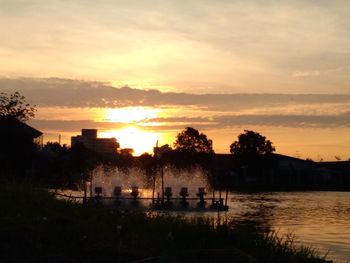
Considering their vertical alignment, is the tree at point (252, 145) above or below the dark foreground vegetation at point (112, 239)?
above

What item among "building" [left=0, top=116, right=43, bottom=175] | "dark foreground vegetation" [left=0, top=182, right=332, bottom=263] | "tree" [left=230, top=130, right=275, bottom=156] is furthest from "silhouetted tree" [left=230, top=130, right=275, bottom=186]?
"dark foreground vegetation" [left=0, top=182, right=332, bottom=263]

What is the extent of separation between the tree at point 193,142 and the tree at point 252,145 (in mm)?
7798

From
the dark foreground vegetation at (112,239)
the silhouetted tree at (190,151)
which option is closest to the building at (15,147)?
the dark foreground vegetation at (112,239)

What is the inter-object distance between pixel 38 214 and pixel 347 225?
99.3 feet

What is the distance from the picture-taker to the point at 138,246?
11.3m

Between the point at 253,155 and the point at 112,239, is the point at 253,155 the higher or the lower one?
the higher one

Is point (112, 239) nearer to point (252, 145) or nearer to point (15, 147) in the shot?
point (15, 147)

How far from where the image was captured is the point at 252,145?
138 meters

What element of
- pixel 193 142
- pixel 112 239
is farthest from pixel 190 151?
pixel 112 239

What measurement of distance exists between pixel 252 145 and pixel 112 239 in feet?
420

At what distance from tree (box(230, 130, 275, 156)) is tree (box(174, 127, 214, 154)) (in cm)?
780

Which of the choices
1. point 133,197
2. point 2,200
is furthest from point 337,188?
point 2,200

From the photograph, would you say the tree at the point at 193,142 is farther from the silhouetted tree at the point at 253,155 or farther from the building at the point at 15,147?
the building at the point at 15,147

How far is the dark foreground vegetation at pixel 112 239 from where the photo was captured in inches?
403
